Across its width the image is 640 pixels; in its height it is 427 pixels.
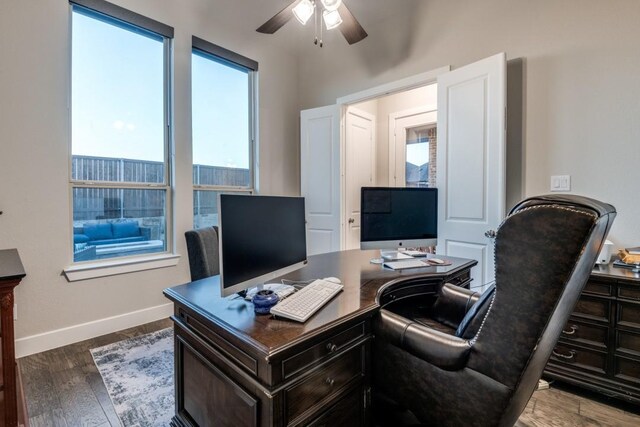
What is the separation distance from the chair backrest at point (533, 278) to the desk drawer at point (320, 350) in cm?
42

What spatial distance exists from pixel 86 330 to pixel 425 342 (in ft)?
9.32

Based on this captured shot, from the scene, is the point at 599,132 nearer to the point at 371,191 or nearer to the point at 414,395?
the point at 371,191

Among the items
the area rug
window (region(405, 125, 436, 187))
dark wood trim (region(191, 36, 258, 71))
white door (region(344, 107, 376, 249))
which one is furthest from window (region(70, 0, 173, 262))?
window (region(405, 125, 436, 187))

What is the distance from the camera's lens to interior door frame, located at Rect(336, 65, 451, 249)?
10.2 feet

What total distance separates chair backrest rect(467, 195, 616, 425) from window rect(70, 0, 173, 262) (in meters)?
3.04

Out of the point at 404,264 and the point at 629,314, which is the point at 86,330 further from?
the point at 629,314

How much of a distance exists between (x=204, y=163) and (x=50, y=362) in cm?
216

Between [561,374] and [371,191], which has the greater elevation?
[371,191]

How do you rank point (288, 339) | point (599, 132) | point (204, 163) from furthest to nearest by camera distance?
1. point (204, 163)
2. point (599, 132)
3. point (288, 339)

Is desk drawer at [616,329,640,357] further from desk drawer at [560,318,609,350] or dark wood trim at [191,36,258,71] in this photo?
dark wood trim at [191,36,258,71]

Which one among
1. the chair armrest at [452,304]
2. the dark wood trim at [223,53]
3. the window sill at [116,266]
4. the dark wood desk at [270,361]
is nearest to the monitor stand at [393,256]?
the chair armrest at [452,304]

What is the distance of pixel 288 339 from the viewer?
96 cm

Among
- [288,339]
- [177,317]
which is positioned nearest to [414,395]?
[288,339]

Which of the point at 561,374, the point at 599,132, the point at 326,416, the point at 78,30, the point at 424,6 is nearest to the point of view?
the point at 326,416
